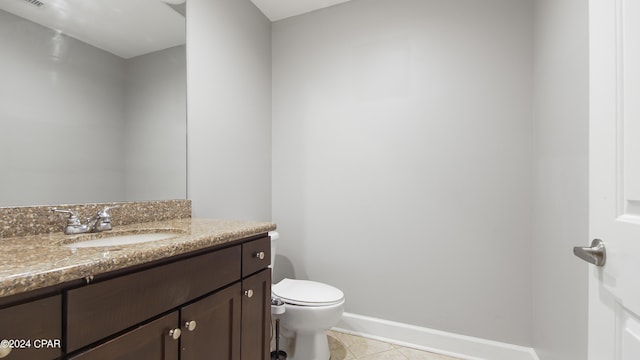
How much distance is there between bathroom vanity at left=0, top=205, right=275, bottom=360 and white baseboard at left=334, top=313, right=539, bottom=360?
3.44 ft

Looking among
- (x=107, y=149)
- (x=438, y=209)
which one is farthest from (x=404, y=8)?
(x=107, y=149)

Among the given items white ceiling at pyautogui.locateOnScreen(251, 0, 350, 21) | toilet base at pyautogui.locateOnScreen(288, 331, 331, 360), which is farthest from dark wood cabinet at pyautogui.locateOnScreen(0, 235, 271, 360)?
white ceiling at pyautogui.locateOnScreen(251, 0, 350, 21)

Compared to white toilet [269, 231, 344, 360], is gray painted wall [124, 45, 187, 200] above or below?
above

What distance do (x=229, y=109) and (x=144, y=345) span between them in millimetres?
1439

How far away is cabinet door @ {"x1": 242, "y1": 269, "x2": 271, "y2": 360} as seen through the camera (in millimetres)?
1049

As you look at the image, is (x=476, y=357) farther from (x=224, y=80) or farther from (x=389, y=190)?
(x=224, y=80)

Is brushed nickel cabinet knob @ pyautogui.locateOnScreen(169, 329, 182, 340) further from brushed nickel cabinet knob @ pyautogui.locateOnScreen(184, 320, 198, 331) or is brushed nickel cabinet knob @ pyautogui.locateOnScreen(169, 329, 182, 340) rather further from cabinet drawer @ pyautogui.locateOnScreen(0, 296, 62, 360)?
cabinet drawer @ pyautogui.locateOnScreen(0, 296, 62, 360)

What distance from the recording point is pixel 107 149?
3.96 feet

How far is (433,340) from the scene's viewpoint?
1.77 metres

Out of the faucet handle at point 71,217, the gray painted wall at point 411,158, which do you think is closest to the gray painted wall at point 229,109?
the gray painted wall at point 411,158

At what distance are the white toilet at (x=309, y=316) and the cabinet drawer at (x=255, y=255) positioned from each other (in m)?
0.48

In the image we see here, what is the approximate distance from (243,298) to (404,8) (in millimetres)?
2066

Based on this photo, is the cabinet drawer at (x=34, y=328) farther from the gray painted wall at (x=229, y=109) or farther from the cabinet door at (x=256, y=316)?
the gray painted wall at (x=229, y=109)

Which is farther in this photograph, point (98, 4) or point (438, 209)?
point (438, 209)
